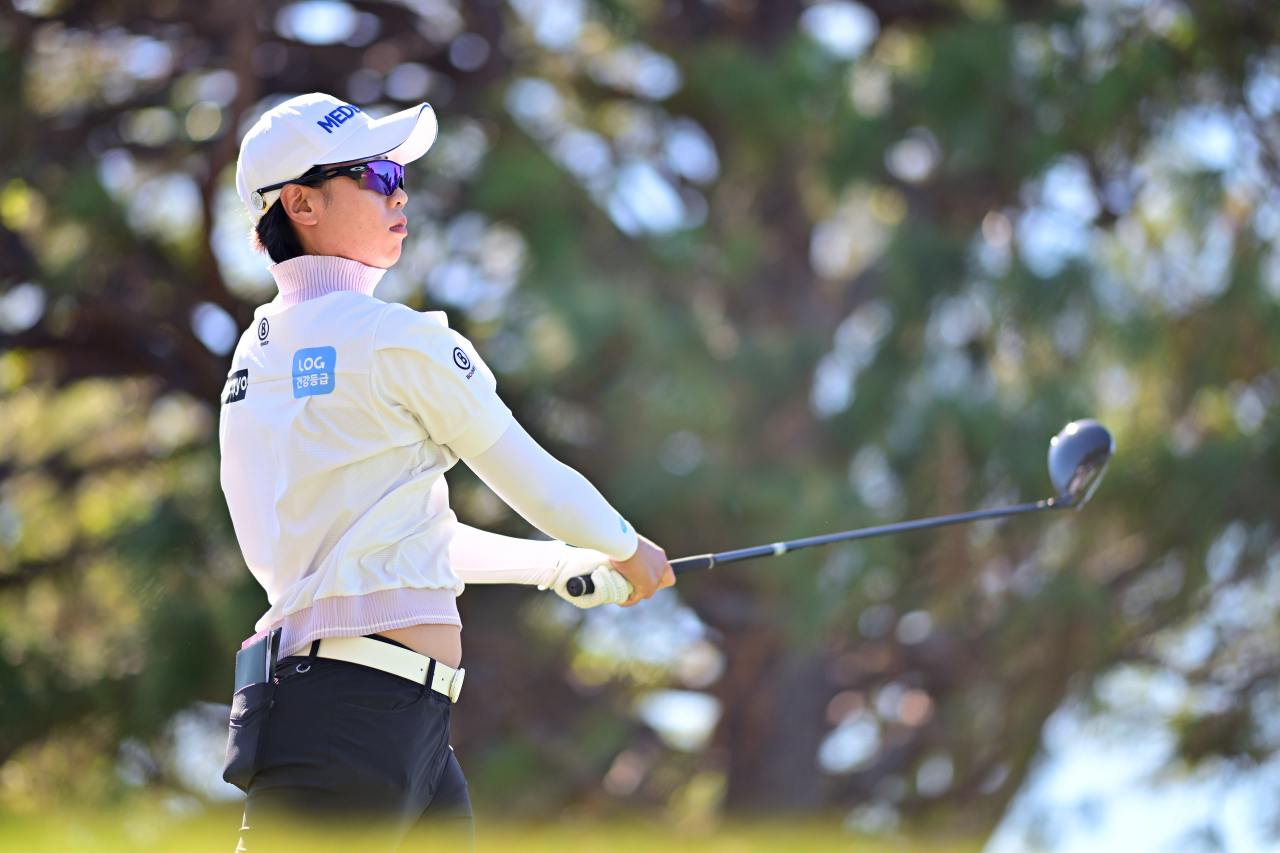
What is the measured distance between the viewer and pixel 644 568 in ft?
6.42

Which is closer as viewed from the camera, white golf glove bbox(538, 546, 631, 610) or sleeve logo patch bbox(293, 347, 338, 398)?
sleeve logo patch bbox(293, 347, 338, 398)

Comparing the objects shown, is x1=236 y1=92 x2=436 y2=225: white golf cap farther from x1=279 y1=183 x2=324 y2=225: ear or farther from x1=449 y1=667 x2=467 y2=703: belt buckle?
x1=449 y1=667 x2=467 y2=703: belt buckle

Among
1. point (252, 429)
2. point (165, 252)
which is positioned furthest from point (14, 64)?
point (252, 429)

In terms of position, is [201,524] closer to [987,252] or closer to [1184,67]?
[987,252]

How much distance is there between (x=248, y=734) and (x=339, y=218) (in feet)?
2.17

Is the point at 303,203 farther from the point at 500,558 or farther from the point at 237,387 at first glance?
the point at 500,558

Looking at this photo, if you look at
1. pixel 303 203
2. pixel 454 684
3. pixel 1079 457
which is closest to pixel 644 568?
pixel 454 684

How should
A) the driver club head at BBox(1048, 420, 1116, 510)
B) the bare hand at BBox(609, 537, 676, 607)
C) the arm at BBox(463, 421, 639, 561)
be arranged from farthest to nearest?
the driver club head at BBox(1048, 420, 1116, 510)
the bare hand at BBox(609, 537, 676, 607)
the arm at BBox(463, 421, 639, 561)

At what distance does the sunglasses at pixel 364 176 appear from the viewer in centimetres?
186

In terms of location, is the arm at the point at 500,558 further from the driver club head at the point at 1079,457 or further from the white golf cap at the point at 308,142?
the driver club head at the point at 1079,457

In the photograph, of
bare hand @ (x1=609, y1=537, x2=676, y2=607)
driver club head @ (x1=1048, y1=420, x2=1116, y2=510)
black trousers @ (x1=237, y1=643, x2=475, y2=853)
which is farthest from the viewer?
driver club head @ (x1=1048, y1=420, x2=1116, y2=510)

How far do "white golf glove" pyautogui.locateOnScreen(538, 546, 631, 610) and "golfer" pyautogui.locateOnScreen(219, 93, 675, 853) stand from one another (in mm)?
89

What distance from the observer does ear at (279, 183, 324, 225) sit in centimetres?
187

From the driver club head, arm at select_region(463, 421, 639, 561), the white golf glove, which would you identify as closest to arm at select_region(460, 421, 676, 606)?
arm at select_region(463, 421, 639, 561)
